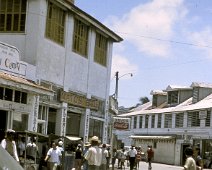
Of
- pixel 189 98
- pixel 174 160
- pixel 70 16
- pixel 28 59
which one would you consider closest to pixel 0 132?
pixel 28 59

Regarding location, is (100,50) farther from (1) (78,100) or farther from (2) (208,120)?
(2) (208,120)

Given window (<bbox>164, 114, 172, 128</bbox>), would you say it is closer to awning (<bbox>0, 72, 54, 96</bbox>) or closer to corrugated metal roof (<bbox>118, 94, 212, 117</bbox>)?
corrugated metal roof (<bbox>118, 94, 212, 117</bbox>)

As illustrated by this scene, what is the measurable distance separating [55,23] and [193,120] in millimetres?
31700

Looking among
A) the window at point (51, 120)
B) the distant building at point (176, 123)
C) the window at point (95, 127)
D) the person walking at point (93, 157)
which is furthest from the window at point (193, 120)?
the person walking at point (93, 157)

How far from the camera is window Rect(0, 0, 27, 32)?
22.7 meters

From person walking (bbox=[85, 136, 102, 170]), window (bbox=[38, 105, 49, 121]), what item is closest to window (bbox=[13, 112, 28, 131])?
window (bbox=[38, 105, 49, 121])

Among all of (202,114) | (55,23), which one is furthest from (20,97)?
(202,114)

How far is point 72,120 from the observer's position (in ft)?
88.9

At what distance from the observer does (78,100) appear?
26.5 m

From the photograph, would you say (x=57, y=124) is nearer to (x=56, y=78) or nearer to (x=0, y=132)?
(x=56, y=78)

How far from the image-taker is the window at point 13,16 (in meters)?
22.7

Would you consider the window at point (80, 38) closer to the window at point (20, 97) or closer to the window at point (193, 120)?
the window at point (20, 97)

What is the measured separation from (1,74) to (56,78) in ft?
19.1

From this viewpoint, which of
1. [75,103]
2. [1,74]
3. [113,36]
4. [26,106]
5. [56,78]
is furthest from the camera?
[113,36]
